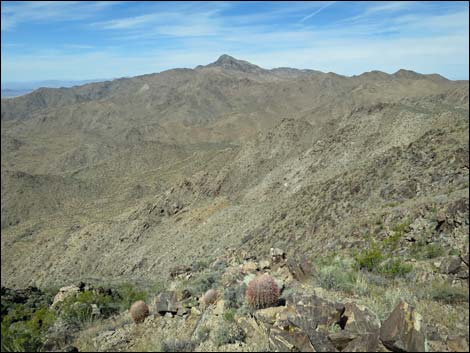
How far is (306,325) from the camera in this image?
5.92m

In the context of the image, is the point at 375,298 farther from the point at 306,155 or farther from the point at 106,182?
the point at 106,182

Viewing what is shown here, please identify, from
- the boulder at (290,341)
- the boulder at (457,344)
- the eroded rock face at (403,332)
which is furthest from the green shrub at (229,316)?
the boulder at (457,344)

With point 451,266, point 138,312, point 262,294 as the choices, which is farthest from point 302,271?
point 138,312

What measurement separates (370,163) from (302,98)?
146180 mm

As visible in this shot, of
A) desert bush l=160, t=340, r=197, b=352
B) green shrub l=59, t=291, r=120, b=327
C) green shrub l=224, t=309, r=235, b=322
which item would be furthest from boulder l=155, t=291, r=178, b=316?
green shrub l=59, t=291, r=120, b=327

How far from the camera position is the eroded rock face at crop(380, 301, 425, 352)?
513 cm

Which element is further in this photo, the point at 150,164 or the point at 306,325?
the point at 150,164

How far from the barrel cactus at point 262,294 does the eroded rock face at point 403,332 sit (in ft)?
6.72

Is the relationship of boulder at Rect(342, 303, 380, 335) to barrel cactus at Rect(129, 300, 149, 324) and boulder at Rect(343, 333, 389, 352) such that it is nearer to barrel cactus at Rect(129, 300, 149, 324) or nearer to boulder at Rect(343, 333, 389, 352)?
boulder at Rect(343, 333, 389, 352)

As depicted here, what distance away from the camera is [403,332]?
527 cm

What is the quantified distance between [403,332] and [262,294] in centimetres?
243

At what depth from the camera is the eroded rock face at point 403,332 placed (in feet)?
A: 16.8

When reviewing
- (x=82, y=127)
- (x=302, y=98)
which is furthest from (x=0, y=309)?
(x=82, y=127)

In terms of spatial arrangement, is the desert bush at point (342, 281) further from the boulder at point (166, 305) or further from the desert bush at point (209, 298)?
the boulder at point (166, 305)
